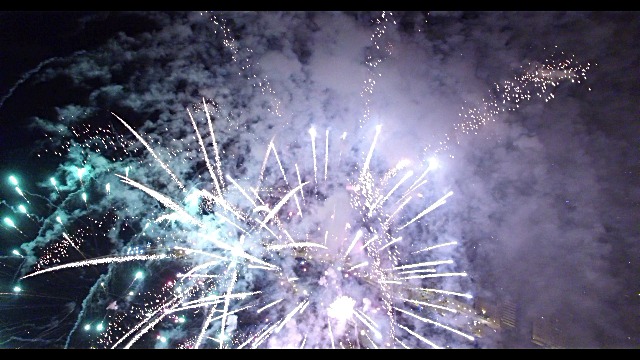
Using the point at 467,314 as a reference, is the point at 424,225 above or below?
above

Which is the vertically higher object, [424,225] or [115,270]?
[424,225]

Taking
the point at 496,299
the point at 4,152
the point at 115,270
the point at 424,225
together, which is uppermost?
the point at 424,225

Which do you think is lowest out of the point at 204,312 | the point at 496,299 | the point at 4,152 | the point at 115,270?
the point at 204,312

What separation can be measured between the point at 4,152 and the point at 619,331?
935 inches

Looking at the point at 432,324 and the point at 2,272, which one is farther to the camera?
the point at 432,324

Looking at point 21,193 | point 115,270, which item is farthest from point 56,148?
point 115,270

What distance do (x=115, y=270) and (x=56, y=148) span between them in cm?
812

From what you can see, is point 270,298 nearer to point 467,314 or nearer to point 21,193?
point 467,314

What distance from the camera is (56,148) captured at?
35.6 ft

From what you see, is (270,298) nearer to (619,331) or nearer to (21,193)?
(21,193)

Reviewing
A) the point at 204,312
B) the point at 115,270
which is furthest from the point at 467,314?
the point at 115,270
